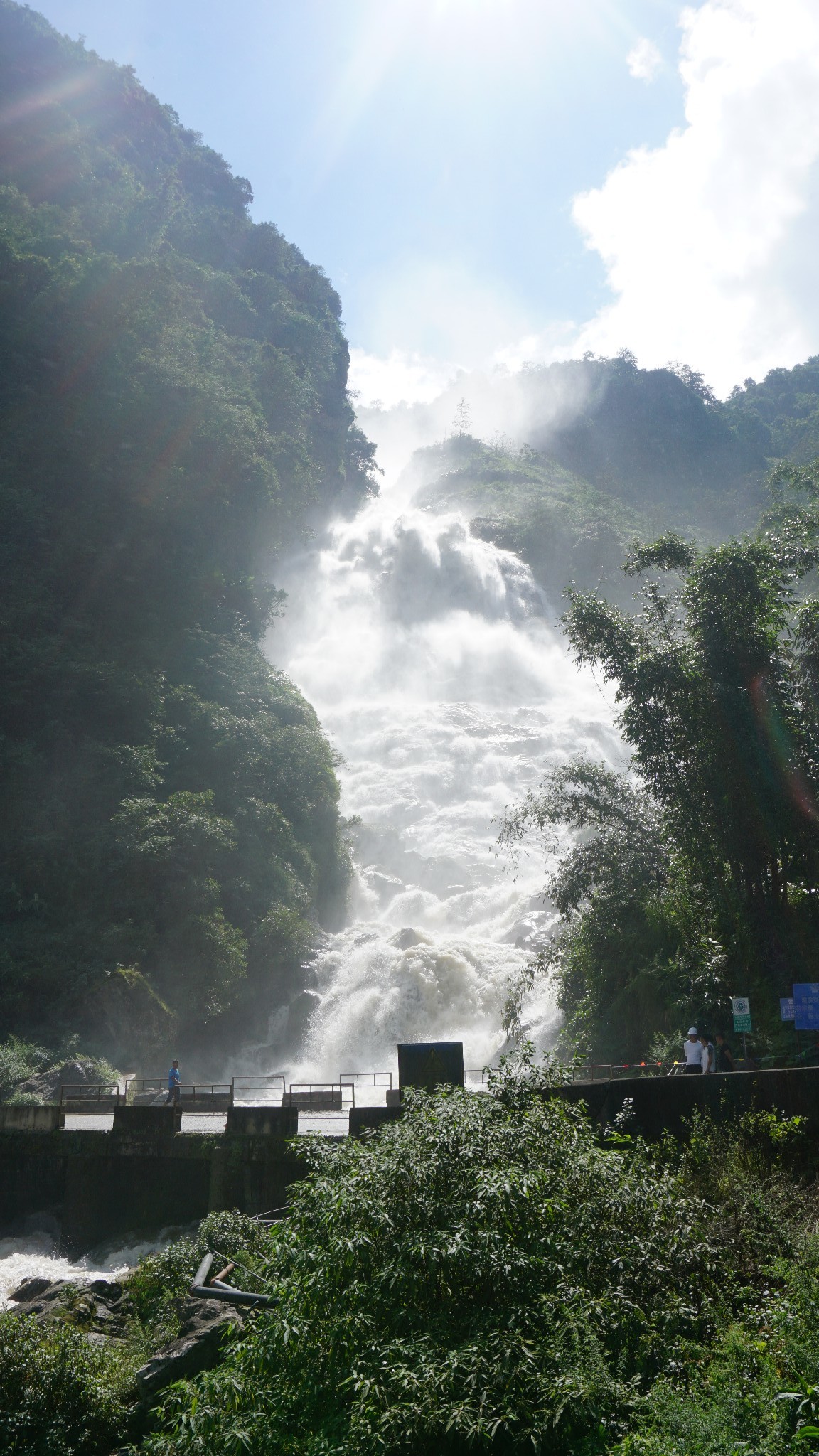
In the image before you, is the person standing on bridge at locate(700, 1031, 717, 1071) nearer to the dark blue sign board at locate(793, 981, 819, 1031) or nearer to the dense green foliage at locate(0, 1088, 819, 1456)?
the dark blue sign board at locate(793, 981, 819, 1031)

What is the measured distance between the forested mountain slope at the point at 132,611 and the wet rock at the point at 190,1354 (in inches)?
930

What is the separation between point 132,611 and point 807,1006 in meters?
35.5

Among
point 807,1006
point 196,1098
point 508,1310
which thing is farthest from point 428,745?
point 508,1310

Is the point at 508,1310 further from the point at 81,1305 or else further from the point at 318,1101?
the point at 318,1101

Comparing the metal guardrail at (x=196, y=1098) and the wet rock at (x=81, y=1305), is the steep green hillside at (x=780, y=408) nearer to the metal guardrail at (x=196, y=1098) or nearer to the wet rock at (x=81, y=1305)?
the metal guardrail at (x=196, y=1098)

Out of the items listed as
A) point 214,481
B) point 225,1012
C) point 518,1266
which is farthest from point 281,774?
point 518,1266

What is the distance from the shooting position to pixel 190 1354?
9.09m

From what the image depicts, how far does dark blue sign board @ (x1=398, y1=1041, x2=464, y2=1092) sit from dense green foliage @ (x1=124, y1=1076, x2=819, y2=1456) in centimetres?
318

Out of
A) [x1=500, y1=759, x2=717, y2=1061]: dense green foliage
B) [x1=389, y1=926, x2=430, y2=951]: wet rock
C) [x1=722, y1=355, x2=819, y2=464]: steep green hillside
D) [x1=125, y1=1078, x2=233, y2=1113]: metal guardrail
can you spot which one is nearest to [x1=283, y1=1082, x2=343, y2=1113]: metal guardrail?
[x1=125, y1=1078, x2=233, y2=1113]: metal guardrail

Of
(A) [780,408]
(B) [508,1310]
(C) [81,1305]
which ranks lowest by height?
(C) [81,1305]

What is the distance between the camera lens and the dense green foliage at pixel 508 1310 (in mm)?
5523

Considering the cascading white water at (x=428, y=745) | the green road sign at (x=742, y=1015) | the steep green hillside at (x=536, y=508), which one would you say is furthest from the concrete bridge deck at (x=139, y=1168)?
the steep green hillside at (x=536, y=508)

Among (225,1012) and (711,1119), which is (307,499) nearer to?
(225,1012)

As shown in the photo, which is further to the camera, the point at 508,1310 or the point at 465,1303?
the point at 465,1303
